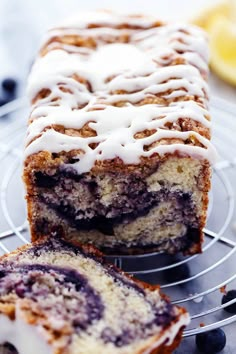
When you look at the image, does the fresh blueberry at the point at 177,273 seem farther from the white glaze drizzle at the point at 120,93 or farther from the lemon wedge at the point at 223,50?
the lemon wedge at the point at 223,50

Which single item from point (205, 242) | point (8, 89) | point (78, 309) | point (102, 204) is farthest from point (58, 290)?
point (8, 89)

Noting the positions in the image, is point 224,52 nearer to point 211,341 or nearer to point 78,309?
point 211,341

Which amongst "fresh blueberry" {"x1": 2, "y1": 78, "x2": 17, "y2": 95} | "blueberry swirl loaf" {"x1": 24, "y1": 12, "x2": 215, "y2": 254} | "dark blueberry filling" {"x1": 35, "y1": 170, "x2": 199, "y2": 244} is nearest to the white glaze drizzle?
"blueberry swirl loaf" {"x1": 24, "y1": 12, "x2": 215, "y2": 254}

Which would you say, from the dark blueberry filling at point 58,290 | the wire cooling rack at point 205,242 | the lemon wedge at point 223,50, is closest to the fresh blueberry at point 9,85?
the wire cooling rack at point 205,242

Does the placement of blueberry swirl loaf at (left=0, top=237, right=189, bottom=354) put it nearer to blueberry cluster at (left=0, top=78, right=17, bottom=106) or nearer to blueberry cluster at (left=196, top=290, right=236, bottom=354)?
blueberry cluster at (left=196, top=290, right=236, bottom=354)

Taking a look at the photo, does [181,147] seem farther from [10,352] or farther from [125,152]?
[10,352]

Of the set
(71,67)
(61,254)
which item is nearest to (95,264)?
(61,254)
